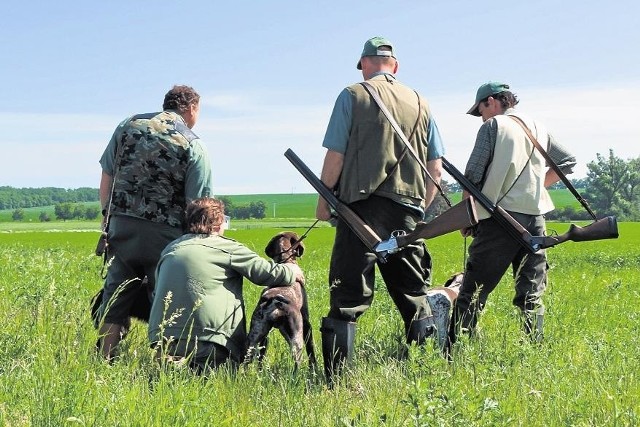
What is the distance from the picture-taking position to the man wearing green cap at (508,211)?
20.1 ft

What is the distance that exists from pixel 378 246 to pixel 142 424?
221 cm

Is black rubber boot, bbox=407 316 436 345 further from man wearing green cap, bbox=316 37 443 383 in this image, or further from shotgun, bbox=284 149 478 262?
shotgun, bbox=284 149 478 262

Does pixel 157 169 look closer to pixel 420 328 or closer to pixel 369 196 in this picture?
pixel 369 196

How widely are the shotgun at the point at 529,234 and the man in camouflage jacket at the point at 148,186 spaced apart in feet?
7.13

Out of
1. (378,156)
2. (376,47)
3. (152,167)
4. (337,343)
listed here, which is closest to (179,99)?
(152,167)

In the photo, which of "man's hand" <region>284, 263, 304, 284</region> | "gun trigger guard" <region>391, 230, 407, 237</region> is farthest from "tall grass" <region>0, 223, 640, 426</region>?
"gun trigger guard" <region>391, 230, 407, 237</region>

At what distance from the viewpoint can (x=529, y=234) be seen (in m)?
6.05

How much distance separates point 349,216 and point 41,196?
192896 millimetres

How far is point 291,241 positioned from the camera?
600cm

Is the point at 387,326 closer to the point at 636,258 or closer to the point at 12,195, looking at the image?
the point at 636,258

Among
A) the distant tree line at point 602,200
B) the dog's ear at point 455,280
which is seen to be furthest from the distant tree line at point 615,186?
the dog's ear at point 455,280

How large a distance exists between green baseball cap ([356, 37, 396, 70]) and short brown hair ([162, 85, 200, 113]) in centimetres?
138

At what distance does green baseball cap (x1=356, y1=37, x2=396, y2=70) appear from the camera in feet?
18.1

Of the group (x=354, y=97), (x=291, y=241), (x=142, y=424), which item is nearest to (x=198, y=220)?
(x=291, y=241)
